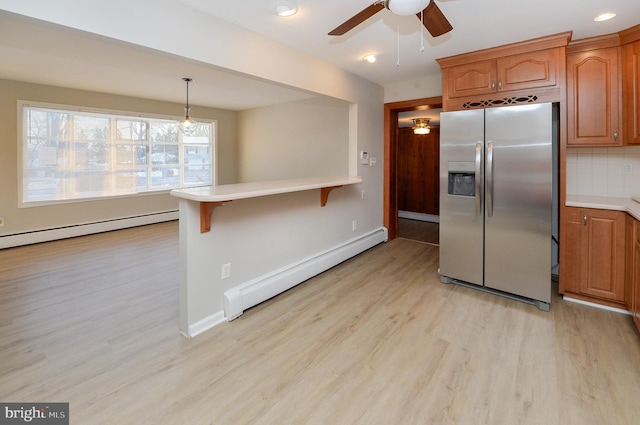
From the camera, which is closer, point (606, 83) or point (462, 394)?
point (462, 394)

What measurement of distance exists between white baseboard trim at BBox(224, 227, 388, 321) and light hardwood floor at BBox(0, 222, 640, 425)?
0.11 meters

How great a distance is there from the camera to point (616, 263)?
8.42ft

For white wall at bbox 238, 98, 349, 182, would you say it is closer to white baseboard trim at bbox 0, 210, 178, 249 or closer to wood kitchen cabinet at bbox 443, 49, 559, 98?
wood kitchen cabinet at bbox 443, 49, 559, 98

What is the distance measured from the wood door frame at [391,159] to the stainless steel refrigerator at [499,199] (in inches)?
62.1

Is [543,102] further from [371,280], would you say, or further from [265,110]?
[265,110]

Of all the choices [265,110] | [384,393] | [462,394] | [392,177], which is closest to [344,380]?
[384,393]

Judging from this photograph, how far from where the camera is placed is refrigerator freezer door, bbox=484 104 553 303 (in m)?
2.61

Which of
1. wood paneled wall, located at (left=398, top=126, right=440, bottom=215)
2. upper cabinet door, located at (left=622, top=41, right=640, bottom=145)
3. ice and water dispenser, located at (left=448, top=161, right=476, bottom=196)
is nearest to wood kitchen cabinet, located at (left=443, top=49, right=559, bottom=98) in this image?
upper cabinet door, located at (left=622, top=41, right=640, bottom=145)

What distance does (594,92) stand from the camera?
8.86 feet

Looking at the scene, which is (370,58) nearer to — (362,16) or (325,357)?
(362,16)

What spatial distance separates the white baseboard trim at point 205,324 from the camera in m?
2.29

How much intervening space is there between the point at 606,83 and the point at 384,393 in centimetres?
316

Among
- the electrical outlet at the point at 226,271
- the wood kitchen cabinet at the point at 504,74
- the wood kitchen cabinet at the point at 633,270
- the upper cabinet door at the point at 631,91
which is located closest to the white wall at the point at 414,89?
the wood kitchen cabinet at the point at 504,74

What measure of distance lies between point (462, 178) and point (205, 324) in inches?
107
